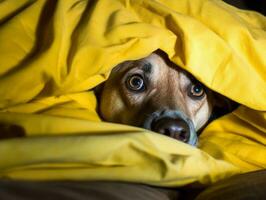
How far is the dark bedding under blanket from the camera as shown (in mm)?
850

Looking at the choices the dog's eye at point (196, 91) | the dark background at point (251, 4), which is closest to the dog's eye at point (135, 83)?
the dog's eye at point (196, 91)

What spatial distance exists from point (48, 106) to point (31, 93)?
64mm

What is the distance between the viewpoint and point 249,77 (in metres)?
1.35

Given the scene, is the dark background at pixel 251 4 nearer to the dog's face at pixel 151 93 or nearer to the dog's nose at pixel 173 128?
the dog's face at pixel 151 93

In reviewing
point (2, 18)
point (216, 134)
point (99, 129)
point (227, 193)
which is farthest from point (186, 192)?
point (2, 18)

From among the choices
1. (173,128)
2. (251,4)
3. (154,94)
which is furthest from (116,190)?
(251,4)

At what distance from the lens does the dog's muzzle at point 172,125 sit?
4.72ft

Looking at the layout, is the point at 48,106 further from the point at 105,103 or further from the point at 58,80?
the point at 105,103

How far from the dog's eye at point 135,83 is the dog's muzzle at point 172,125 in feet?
0.63

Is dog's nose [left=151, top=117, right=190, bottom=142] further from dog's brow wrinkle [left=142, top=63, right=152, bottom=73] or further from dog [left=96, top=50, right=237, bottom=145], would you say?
dog's brow wrinkle [left=142, top=63, right=152, bottom=73]

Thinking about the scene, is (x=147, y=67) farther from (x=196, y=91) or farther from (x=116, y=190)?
(x=116, y=190)

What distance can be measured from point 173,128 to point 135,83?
32cm

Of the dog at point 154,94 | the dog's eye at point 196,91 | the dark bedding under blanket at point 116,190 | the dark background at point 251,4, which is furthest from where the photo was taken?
the dark background at point 251,4

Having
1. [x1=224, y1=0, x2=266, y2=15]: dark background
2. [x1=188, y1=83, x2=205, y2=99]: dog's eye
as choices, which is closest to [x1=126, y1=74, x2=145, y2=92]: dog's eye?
[x1=188, y1=83, x2=205, y2=99]: dog's eye
